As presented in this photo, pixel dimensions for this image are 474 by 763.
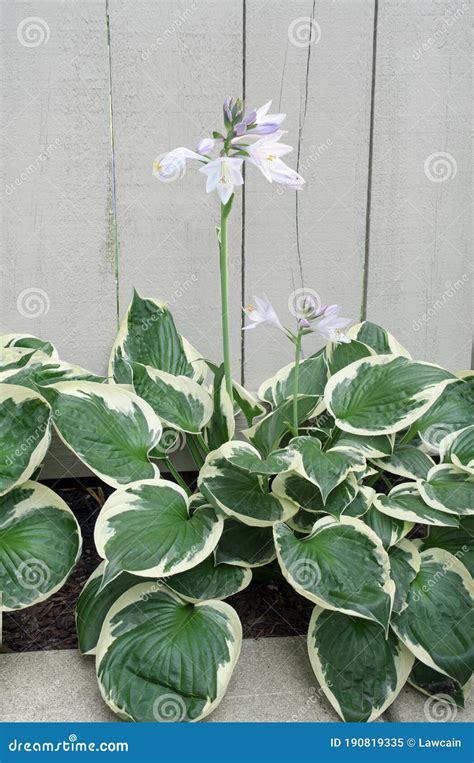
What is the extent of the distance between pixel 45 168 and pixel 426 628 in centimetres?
132

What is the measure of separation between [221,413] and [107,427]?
0.88 feet

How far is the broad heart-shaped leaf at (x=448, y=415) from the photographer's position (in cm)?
175

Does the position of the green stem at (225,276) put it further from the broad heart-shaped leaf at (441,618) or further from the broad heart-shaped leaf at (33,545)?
the broad heart-shaped leaf at (441,618)

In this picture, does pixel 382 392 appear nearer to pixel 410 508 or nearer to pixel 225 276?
pixel 410 508

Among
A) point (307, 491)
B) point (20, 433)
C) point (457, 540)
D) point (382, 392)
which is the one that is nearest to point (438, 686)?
point (457, 540)

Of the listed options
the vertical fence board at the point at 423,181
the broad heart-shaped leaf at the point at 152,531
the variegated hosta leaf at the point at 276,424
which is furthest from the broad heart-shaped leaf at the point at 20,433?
the vertical fence board at the point at 423,181

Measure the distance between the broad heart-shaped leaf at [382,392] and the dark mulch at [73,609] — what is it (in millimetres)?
382

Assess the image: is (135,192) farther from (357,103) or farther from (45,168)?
(357,103)

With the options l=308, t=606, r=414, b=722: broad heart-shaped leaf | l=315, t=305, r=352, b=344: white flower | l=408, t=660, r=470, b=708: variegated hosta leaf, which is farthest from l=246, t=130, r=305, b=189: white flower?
l=408, t=660, r=470, b=708: variegated hosta leaf

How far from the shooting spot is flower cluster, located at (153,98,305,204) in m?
1.37

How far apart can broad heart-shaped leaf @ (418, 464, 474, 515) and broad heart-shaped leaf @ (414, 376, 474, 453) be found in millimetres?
137

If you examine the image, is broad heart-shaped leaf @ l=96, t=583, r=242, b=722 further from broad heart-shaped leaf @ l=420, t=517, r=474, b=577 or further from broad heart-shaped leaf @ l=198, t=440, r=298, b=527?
broad heart-shaped leaf @ l=420, t=517, r=474, b=577

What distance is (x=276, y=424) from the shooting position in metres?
1.62

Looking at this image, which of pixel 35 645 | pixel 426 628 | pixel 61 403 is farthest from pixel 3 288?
pixel 426 628
